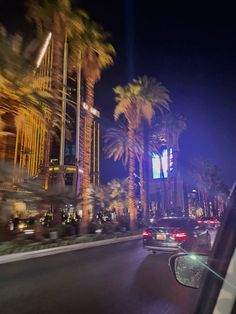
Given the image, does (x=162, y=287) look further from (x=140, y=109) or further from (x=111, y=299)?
(x=140, y=109)

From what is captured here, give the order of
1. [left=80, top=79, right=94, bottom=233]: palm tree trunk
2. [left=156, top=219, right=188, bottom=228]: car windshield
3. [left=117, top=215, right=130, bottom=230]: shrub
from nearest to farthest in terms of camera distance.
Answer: [left=156, top=219, right=188, bottom=228]: car windshield → [left=80, top=79, right=94, bottom=233]: palm tree trunk → [left=117, top=215, right=130, bottom=230]: shrub

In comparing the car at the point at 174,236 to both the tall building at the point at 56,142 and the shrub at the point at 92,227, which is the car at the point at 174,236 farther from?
the shrub at the point at 92,227

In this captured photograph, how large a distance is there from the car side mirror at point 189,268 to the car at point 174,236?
11.0 m

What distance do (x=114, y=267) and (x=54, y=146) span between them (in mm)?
88841

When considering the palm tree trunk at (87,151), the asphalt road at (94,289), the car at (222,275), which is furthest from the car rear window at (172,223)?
the palm tree trunk at (87,151)

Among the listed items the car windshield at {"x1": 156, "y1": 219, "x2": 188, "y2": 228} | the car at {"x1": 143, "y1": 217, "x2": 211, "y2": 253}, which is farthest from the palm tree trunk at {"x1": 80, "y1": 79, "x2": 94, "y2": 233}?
the car at {"x1": 143, "y1": 217, "x2": 211, "y2": 253}

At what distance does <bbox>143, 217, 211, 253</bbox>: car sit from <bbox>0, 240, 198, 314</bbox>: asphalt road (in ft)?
2.22

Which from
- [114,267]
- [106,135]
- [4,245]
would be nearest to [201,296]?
[114,267]

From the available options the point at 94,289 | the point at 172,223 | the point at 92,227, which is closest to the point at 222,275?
the point at 94,289

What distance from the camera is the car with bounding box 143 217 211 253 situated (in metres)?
13.6

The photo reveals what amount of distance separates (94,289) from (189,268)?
6.91 meters

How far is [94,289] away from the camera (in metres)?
8.89

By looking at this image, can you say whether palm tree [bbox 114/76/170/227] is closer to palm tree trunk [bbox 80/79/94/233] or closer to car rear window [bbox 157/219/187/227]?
palm tree trunk [bbox 80/79/94/233]

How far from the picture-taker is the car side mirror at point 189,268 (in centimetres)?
234
